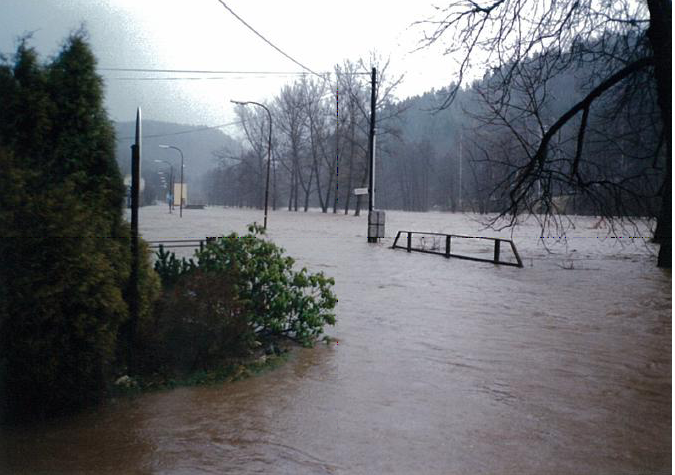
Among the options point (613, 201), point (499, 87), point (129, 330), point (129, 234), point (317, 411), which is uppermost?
point (499, 87)

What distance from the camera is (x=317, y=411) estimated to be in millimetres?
3199

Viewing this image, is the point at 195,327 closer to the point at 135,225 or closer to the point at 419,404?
the point at 135,225

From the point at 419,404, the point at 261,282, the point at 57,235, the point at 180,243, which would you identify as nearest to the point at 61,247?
the point at 57,235

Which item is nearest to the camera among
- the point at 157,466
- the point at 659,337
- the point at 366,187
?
the point at 157,466

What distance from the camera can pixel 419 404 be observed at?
3309mm

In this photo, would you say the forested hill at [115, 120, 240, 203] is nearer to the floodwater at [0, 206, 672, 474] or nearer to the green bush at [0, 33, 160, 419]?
the green bush at [0, 33, 160, 419]

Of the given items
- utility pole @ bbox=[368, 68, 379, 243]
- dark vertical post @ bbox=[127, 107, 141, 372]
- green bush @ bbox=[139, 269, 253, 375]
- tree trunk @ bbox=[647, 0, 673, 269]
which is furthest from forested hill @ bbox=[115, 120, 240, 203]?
utility pole @ bbox=[368, 68, 379, 243]

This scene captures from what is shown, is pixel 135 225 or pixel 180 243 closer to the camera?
pixel 135 225

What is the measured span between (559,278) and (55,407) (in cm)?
829

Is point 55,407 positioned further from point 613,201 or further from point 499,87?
point 499,87

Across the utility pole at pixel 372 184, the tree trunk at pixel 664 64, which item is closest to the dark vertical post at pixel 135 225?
the tree trunk at pixel 664 64

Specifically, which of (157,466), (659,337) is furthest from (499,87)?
(157,466)

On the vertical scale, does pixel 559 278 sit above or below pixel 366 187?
below

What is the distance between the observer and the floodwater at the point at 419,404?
2.50 m
